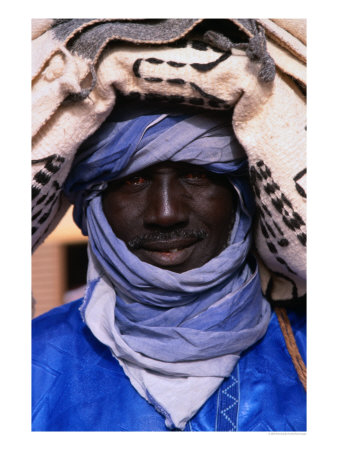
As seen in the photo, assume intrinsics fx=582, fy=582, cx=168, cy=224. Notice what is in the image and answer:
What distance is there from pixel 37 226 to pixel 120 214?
27 cm

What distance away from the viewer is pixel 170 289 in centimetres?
188

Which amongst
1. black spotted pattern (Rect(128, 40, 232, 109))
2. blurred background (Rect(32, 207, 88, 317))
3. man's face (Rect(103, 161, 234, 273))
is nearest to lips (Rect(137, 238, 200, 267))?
man's face (Rect(103, 161, 234, 273))

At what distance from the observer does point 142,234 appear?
1914 mm

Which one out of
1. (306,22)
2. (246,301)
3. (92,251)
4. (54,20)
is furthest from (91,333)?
(306,22)

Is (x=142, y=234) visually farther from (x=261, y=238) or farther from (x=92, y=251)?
(x=261, y=238)

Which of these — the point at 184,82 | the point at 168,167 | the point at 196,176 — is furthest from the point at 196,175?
the point at 184,82

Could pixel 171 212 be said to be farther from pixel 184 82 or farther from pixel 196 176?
pixel 184 82

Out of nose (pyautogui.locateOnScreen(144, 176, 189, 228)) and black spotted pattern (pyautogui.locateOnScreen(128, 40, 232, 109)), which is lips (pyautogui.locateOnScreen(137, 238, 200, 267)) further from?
black spotted pattern (pyautogui.locateOnScreen(128, 40, 232, 109))

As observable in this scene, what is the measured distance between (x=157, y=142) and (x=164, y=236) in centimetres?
31

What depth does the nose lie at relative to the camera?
1.85 metres

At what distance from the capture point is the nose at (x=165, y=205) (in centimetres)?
185

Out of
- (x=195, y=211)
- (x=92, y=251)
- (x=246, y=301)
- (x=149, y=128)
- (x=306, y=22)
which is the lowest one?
(x=246, y=301)

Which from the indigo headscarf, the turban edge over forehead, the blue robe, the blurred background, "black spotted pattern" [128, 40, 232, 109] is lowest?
the blurred background

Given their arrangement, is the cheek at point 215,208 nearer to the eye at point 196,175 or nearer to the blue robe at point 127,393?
the eye at point 196,175
